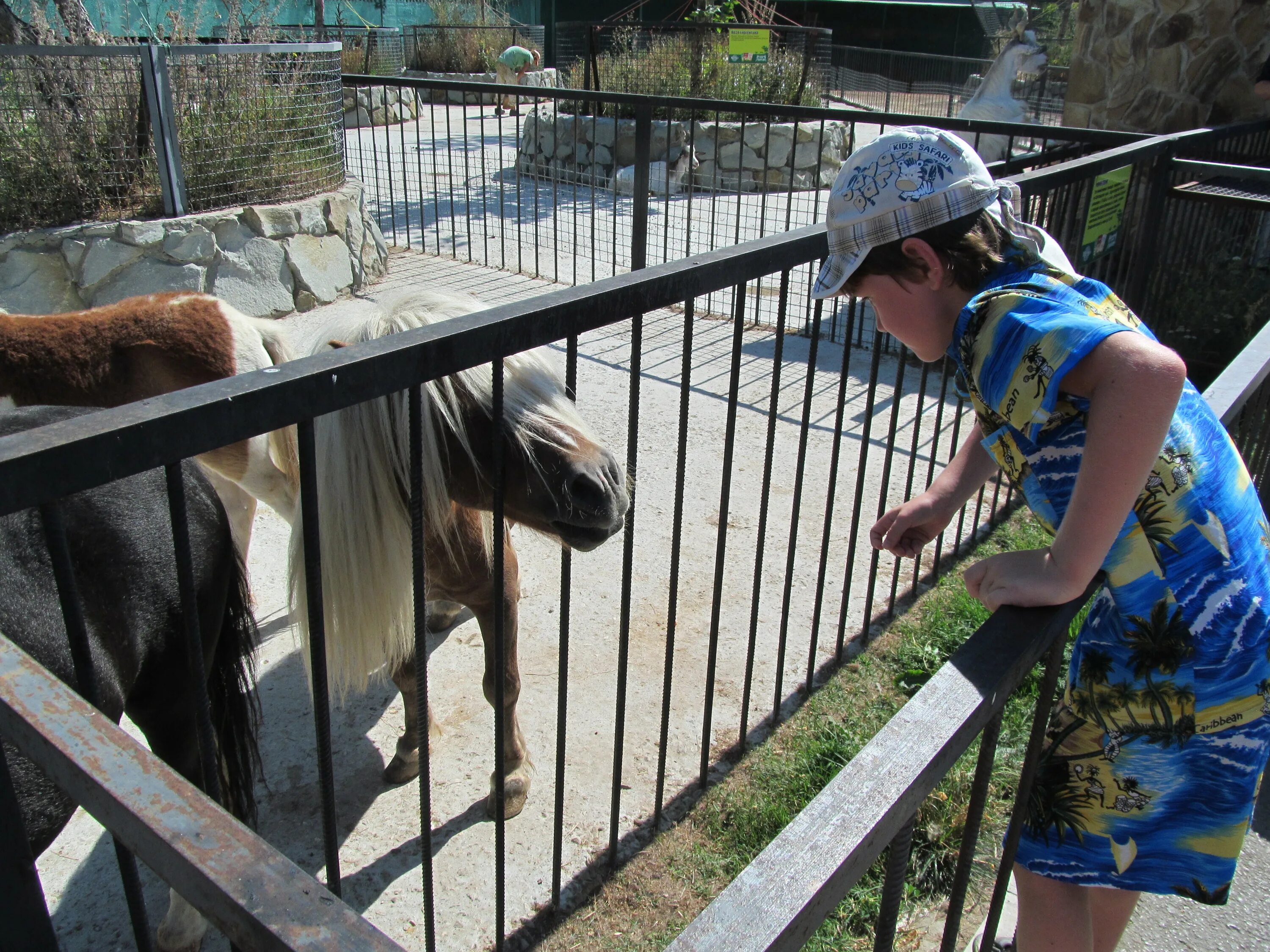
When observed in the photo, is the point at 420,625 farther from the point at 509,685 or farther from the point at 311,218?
the point at 311,218

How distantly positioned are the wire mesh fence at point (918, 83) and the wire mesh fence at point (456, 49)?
320 inches

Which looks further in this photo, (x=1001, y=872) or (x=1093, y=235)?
(x=1093, y=235)

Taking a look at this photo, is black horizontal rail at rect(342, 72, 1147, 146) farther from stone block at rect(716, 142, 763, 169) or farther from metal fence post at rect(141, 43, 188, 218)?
stone block at rect(716, 142, 763, 169)

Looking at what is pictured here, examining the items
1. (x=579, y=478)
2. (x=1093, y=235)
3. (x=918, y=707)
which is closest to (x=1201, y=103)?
(x=1093, y=235)

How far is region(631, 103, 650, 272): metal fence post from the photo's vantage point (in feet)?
20.7

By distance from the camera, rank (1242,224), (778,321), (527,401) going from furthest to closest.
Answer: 1. (1242,224)
2. (778,321)
3. (527,401)

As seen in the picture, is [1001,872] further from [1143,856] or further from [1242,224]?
[1242,224]

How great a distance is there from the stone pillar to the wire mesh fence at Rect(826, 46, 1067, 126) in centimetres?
889

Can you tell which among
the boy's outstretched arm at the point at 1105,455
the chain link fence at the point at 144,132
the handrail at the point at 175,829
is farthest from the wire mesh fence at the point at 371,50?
the handrail at the point at 175,829

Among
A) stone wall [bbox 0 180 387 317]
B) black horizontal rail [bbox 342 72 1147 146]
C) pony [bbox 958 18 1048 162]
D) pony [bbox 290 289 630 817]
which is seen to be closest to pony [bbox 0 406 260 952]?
pony [bbox 290 289 630 817]

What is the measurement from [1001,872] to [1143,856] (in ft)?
0.86

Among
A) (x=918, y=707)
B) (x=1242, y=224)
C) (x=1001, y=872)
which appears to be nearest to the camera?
(x=918, y=707)

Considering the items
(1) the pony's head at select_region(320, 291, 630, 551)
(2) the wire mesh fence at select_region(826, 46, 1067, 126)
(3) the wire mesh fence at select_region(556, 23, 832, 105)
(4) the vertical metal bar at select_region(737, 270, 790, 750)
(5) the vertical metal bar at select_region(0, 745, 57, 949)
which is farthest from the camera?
(2) the wire mesh fence at select_region(826, 46, 1067, 126)

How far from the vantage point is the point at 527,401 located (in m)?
2.05
